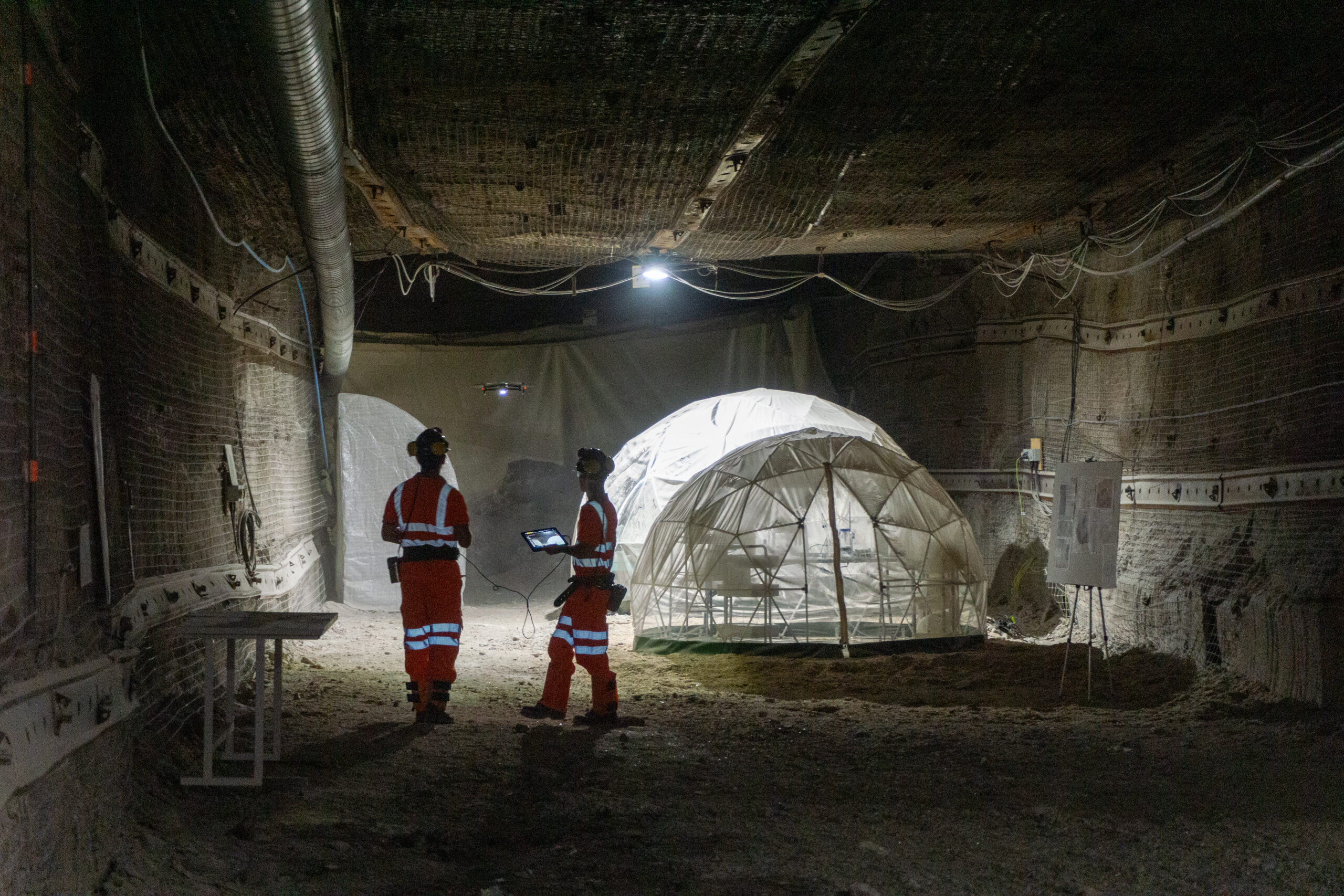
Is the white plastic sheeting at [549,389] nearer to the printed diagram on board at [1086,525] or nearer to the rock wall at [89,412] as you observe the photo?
the rock wall at [89,412]

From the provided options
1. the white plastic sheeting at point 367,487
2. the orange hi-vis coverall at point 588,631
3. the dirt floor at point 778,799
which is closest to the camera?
the dirt floor at point 778,799

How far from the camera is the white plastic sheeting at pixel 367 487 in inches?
433

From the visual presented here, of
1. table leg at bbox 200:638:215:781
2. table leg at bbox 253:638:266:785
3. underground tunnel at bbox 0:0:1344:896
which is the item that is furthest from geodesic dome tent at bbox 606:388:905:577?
table leg at bbox 200:638:215:781

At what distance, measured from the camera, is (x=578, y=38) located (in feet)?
15.9

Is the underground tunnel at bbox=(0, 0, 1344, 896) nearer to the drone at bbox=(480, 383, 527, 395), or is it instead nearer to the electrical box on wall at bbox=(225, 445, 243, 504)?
the electrical box on wall at bbox=(225, 445, 243, 504)

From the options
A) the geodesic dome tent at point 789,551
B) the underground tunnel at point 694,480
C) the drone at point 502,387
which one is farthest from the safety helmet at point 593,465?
the drone at point 502,387

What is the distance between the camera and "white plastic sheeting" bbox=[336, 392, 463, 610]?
11000 millimetres

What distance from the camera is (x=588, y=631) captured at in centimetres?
607

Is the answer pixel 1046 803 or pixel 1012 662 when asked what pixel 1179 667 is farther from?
pixel 1046 803

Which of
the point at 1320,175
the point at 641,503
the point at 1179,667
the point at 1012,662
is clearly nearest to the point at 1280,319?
the point at 1320,175

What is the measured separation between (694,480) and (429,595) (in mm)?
4109

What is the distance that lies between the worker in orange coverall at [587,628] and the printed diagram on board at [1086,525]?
3.18 meters

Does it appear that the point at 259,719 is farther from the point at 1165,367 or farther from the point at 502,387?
the point at 502,387

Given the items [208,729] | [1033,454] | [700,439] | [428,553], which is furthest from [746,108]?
[700,439]
